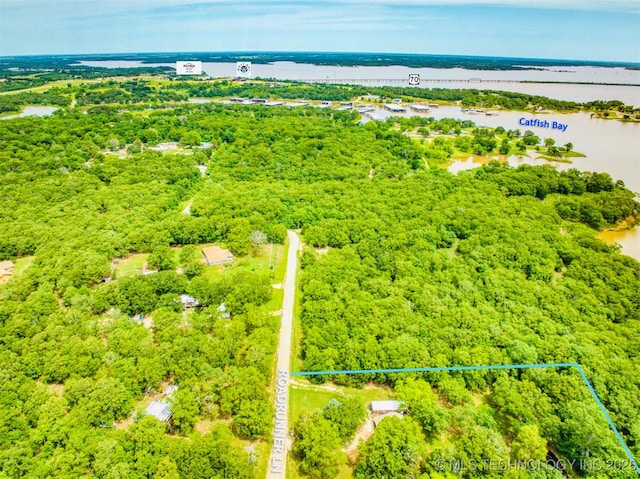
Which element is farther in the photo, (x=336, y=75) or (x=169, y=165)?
(x=336, y=75)

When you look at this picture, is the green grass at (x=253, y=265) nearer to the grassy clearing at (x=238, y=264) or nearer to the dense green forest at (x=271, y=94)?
the grassy clearing at (x=238, y=264)

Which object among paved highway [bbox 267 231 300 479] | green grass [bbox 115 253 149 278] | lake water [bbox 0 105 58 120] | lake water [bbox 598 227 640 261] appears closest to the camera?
paved highway [bbox 267 231 300 479]

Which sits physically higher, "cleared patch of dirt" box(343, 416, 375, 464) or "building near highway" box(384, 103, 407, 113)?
"building near highway" box(384, 103, 407, 113)

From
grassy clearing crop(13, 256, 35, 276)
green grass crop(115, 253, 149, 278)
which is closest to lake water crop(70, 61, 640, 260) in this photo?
green grass crop(115, 253, 149, 278)

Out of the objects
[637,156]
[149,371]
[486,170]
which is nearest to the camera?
[149,371]

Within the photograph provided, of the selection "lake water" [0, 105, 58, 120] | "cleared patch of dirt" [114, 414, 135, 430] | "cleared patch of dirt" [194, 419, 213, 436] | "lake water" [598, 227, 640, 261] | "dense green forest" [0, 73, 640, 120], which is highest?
"dense green forest" [0, 73, 640, 120]

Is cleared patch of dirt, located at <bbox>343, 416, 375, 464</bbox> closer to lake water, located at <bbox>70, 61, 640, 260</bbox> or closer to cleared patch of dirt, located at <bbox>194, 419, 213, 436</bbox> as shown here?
cleared patch of dirt, located at <bbox>194, 419, 213, 436</bbox>

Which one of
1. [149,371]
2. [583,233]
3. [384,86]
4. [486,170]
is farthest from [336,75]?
[149,371]

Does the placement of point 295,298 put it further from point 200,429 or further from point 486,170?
point 486,170
